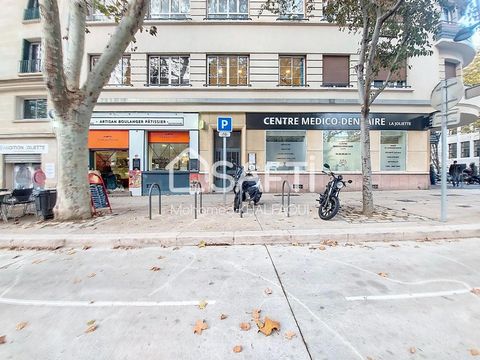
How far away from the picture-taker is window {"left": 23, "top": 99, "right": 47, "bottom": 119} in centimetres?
1356

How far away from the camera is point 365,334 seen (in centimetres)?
230

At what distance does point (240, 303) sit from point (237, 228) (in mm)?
2784

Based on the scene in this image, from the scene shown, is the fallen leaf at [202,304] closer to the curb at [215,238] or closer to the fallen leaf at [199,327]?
the fallen leaf at [199,327]

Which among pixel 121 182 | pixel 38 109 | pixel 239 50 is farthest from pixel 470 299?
pixel 38 109

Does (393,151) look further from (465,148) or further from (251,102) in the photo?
(465,148)

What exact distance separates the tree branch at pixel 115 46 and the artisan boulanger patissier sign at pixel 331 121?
6663mm

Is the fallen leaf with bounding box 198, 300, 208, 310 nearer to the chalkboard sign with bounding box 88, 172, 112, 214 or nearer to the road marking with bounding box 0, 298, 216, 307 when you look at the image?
the road marking with bounding box 0, 298, 216, 307

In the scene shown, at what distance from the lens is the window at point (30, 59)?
13250 millimetres

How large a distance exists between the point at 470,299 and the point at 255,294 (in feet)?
8.03

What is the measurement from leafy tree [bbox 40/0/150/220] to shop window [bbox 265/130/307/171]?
24.8 ft

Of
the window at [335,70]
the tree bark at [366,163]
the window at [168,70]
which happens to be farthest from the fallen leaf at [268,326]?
the window at [335,70]

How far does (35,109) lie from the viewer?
44.6ft

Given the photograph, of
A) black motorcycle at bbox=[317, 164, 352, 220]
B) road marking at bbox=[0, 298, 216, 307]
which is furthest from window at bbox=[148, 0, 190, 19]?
road marking at bbox=[0, 298, 216, 307]

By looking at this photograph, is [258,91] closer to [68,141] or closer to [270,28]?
[270,28]
